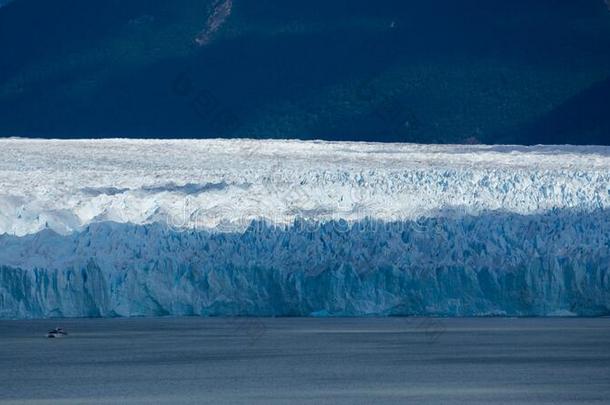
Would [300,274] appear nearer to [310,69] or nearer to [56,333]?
[56,333]

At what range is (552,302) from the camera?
17.5 m

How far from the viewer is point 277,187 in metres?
19.5

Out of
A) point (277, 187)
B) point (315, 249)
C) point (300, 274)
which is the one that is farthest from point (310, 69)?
point (300, 274)

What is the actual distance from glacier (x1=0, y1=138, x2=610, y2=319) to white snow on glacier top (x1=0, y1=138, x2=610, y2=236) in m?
0.03

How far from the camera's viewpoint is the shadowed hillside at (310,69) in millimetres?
31969

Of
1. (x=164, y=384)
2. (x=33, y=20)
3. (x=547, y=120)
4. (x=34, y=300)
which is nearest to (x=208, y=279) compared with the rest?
(x=34, y=300)

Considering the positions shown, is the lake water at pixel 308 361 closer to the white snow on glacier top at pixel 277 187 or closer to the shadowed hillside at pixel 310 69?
the white snow on glacier top at pixel 277 187

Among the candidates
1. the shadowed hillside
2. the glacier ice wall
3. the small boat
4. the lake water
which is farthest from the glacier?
the shadowed hillside

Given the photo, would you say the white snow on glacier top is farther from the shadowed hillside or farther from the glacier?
the shadowed hillside

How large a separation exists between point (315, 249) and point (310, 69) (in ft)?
55.9

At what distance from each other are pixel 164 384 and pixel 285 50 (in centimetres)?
2491

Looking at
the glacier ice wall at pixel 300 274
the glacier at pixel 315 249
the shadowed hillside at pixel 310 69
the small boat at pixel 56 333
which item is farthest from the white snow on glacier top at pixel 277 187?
the shadowed hillside at pixel 310 69

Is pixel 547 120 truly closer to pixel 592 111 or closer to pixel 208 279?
pixel 592 111

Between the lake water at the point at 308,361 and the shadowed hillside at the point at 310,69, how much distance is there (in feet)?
46.6
